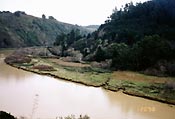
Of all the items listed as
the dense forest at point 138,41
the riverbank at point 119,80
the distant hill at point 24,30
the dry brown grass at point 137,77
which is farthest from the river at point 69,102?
the distant hill at point 24,30

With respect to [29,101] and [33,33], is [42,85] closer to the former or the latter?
[29,101]

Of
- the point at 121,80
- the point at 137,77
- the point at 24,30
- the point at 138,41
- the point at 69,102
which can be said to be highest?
the point at 24,30

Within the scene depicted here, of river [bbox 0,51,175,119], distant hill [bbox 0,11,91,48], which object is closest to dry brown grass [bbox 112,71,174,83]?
river [bbox 0,51,175,119]

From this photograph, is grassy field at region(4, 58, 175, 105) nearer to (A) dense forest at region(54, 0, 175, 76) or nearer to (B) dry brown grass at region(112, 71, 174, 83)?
(B) dry brown grass at region(112, 71, 174, 83)

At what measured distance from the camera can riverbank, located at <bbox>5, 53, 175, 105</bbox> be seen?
28797 mm

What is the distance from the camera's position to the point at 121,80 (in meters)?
35.1

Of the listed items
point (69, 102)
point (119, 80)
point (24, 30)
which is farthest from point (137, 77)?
point (24, 30)

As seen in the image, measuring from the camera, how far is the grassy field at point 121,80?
28.9 meters

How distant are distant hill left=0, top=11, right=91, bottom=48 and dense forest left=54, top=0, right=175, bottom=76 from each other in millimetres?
24390

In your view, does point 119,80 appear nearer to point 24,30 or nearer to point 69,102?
point 69,102

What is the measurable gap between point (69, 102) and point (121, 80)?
1223cm

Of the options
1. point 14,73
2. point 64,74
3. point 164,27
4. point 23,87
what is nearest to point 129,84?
point 64,74

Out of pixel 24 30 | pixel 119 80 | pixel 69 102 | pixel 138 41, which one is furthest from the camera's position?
pixel 24 30

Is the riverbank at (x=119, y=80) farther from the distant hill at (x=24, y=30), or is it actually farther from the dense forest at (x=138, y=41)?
the distant hill at (x=24, y=30)
